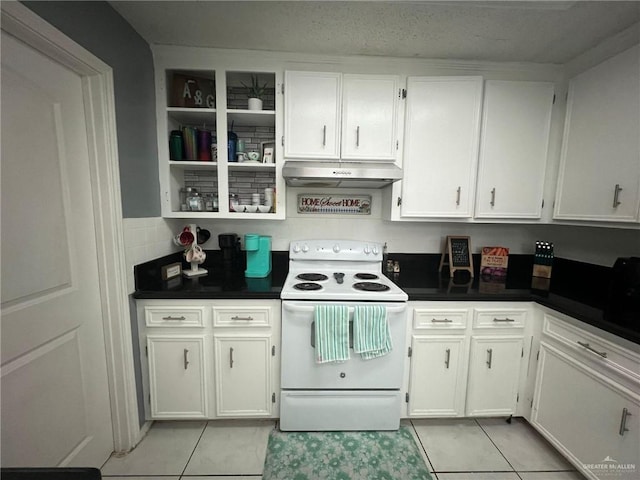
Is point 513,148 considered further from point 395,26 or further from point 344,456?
point 344,456

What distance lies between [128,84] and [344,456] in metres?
2.50

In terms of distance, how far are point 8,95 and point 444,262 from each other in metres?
2.61

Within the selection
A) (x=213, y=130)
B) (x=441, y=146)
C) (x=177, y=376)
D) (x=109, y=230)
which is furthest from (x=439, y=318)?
(x=213, y=130)

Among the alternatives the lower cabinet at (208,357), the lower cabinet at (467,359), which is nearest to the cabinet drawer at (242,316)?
the lower cabinet at (208,357)

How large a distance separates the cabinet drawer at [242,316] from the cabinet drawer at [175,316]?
0.32 feet

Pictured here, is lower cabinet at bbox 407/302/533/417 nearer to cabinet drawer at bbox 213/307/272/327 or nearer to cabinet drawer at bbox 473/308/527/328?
cabinet drawer at bbox 473/308/527/328

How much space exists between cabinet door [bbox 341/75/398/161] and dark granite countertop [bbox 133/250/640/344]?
0.92 metres

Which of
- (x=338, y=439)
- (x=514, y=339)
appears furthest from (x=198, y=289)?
(x=514, y=339)

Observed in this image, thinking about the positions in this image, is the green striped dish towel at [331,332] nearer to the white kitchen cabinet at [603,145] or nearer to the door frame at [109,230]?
the door frame at [109,230]

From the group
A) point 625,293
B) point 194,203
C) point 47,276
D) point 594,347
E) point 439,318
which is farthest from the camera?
point 194,203

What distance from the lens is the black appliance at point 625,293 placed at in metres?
1.28

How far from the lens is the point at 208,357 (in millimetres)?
1588

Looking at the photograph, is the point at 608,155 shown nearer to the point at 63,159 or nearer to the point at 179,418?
the point at 63,159

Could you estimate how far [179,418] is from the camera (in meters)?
1.62
